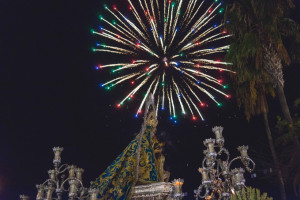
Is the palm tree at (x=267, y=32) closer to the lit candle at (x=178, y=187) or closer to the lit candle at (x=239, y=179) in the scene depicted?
the lit candle at (x=239, y=179)

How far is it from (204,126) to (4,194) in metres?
17.2

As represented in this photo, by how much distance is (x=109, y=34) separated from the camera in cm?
1823

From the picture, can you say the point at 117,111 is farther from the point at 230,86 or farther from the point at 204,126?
the point at 230,86

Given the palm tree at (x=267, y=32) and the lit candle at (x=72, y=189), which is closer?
the lit candle at (x=72, y=189)

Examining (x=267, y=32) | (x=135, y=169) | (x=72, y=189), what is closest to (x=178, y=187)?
(x=135, y=169)

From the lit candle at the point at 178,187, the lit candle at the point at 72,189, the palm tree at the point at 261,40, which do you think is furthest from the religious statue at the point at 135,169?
the palm tree at the point at 261,40

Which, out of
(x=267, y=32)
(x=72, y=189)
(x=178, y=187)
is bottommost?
(x=178, y=187)

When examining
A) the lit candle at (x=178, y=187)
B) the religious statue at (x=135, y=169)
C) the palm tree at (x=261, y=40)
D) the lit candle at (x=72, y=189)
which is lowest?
the lit candle at (x=178, y=187)

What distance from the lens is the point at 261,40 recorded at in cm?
1602

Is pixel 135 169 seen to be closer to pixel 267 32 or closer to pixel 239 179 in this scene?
pixel 239 179

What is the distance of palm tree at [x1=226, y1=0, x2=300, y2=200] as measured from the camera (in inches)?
609

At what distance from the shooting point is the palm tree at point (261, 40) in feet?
50.8

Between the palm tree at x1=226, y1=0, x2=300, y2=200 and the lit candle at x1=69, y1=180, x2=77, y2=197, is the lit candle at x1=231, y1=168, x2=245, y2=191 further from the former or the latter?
the palm tree at x1=226, y1=0, x2=300, y2=200

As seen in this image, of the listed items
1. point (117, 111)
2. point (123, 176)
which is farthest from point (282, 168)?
point (117, 111)
